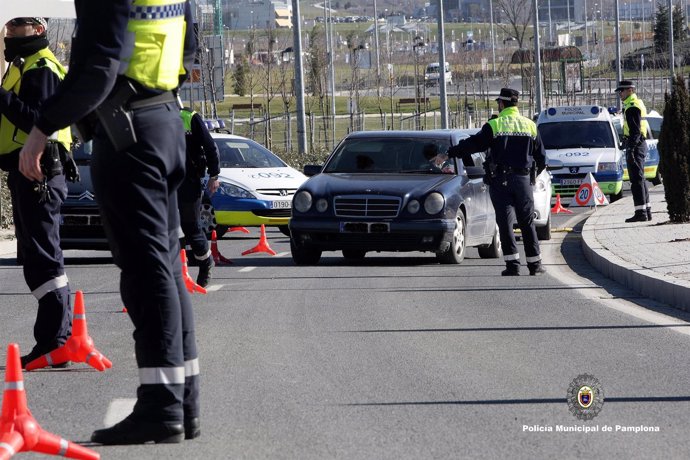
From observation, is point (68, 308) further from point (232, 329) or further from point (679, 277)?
point (679, 277)

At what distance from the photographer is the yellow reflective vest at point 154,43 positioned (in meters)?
5.87

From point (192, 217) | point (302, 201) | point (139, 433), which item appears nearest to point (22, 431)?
point (139, 433)

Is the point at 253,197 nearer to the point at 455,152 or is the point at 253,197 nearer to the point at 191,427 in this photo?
the point at 455,152

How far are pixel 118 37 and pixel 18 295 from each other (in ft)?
26.0

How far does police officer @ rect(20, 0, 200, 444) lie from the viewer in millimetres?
5828

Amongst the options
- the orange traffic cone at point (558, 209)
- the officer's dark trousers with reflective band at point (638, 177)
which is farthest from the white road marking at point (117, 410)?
the orange traffic cone at point (558, 209)

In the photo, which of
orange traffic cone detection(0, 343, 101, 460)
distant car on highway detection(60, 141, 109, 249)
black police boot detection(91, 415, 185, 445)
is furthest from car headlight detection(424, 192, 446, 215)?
orange traffic cone detection(0, 343, 101, 460)

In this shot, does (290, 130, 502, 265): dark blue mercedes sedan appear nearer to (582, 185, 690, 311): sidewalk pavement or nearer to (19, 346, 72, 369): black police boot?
(582, 185, 690, 311): sidewalk pavement

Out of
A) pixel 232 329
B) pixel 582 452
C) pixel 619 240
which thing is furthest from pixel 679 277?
pixel 582 452

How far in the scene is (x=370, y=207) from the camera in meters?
16.4

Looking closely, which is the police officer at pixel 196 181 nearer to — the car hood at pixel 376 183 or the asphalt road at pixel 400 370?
the asphalt road at pixel 400 370

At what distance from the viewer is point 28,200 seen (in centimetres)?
820

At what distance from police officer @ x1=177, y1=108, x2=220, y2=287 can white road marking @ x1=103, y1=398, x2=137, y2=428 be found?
632 cm

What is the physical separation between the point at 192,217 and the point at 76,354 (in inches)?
211
